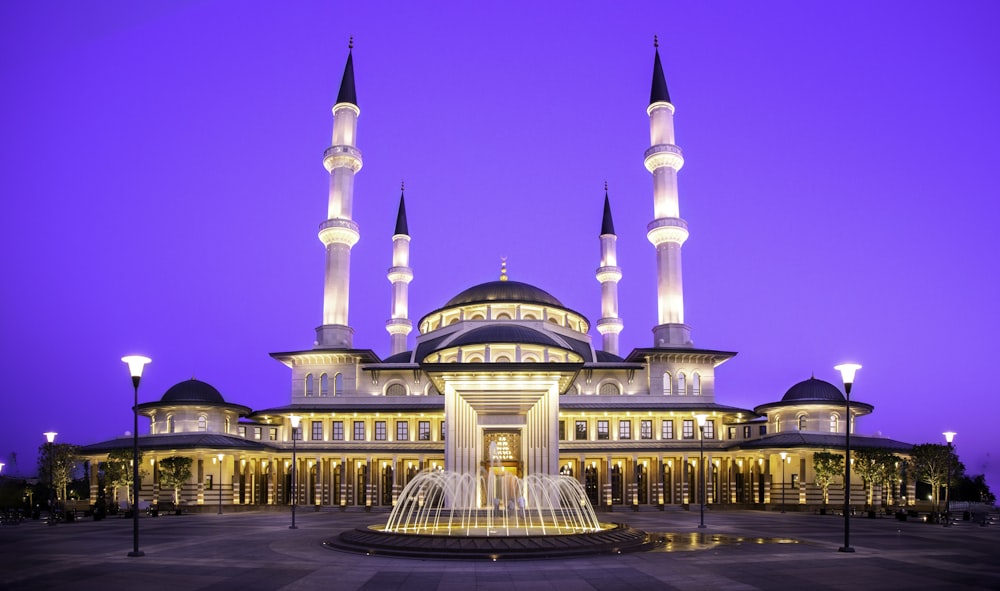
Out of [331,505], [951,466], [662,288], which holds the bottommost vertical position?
[331,505]

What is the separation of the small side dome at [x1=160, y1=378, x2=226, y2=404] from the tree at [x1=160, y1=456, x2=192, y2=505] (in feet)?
18.6

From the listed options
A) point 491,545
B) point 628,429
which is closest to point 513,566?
point 491,545

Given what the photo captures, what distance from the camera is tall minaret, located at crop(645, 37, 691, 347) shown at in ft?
201

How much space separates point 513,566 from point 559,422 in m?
36.8

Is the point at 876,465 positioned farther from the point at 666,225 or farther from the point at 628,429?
the point at 666,225

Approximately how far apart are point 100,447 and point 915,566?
54317 millimetres

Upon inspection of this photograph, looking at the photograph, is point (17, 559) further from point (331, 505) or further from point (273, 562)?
point (331, 505)

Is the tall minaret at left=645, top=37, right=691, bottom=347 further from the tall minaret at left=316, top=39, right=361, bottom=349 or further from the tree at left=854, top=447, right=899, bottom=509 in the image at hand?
the tall minaret at left=316, top=39, right=361, bottom=349

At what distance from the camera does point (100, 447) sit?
2227 inches

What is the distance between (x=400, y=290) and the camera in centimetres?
7888

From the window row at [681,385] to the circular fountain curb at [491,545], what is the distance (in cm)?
3791

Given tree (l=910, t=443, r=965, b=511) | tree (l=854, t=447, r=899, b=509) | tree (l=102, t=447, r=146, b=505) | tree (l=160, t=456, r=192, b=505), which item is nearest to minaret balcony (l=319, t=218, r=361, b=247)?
tree (l=160, t=456, r=192, b=505)

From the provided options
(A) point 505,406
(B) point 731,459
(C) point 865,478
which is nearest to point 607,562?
(A) point 505,406

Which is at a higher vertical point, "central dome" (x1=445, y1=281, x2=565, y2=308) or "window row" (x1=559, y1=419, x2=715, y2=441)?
"central dome" (x1=445, y1=281, x2=565, y2=308)
